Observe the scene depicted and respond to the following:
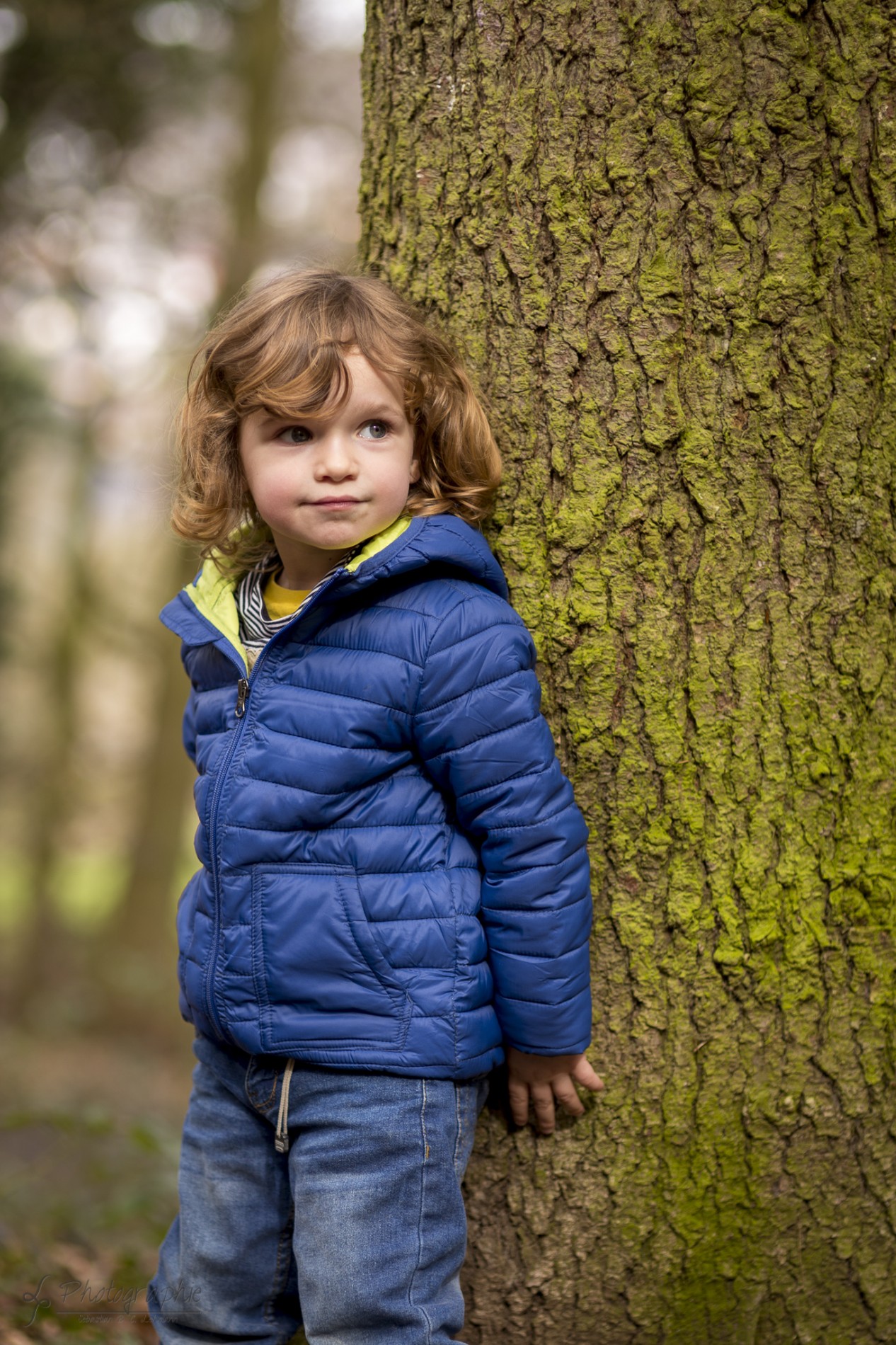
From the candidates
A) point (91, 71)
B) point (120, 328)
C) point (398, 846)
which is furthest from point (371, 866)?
point (120, 328)

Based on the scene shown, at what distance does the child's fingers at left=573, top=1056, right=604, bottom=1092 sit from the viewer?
204 centimetres

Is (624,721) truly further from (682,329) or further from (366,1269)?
(366,1269)

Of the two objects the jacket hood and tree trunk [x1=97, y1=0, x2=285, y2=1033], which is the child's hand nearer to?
the jacket hood

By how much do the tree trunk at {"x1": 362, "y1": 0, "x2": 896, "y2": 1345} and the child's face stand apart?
264 millimetres

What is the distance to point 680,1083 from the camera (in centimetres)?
208

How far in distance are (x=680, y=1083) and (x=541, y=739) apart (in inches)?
29.8

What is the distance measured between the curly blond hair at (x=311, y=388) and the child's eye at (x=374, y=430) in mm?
56

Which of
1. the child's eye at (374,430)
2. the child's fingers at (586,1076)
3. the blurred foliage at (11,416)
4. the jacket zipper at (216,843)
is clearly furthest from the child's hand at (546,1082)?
the blurred foliage at (11,416)

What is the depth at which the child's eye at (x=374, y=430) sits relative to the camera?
6.49 ft

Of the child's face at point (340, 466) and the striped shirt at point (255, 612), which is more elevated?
the child's face at point (340, 466)

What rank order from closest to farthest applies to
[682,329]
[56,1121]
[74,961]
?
[682,329] → [56,1121] → [74,961]

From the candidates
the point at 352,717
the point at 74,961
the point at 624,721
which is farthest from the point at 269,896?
the point at 74,961

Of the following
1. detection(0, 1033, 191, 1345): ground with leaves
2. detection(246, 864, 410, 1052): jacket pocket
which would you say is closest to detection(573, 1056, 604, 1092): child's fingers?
detection(246, 864, 410, 1052): jacket pocket

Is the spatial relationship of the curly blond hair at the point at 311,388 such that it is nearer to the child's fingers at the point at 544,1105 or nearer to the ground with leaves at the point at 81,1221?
the child's fingers at the point at 544,1105
